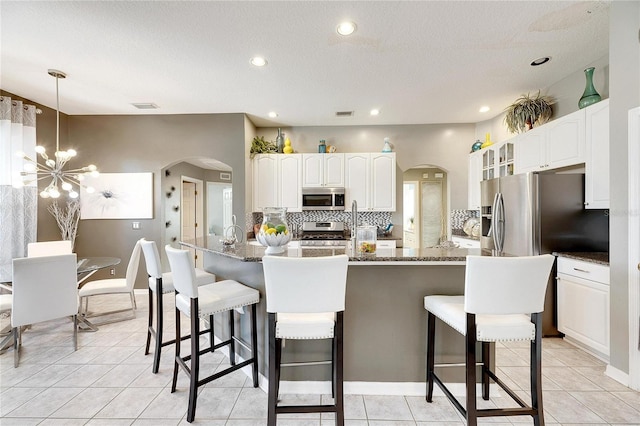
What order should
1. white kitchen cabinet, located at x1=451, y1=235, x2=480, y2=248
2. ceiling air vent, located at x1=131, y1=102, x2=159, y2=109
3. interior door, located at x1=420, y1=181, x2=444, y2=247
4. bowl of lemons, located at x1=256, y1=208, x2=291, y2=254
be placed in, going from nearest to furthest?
1. bowl of lemons, located at x1=256, y1=208, x2=291, y2=254
2. ceiling air vent, located at x1=131, y1=102, x2=159, y2=109
3. white kitchen cabinet, located at x1=451, y1=235, x2=480, y2=248
4. interior door, located at x1=420, y1=181, x2=444, y2=247

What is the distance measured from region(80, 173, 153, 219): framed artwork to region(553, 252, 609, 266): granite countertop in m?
5.25

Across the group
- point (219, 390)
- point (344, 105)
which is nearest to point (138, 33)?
point (344, 105)

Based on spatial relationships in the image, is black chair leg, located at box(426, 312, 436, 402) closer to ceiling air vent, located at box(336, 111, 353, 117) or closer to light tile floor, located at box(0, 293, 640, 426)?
light tile floor, located at box(0, 293, 640, 426)

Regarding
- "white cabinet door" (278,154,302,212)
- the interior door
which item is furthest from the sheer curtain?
the interior door

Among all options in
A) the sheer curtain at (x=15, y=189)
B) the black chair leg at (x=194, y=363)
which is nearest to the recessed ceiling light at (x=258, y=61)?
the black chair leg at (x=194, y=363)

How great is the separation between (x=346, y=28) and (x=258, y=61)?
952 millimetres

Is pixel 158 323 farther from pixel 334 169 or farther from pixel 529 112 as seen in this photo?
pixel 529 112

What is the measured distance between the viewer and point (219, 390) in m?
2.05

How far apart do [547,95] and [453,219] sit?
214 centimetres

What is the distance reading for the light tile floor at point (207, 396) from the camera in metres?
1.75

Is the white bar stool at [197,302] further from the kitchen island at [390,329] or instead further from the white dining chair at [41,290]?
the white dining chair at [41,290]

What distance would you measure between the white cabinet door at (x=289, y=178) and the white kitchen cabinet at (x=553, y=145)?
3.05 m

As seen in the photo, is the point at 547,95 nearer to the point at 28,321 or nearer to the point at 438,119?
the point at 438,119

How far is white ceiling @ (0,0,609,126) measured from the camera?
6.82 feet
